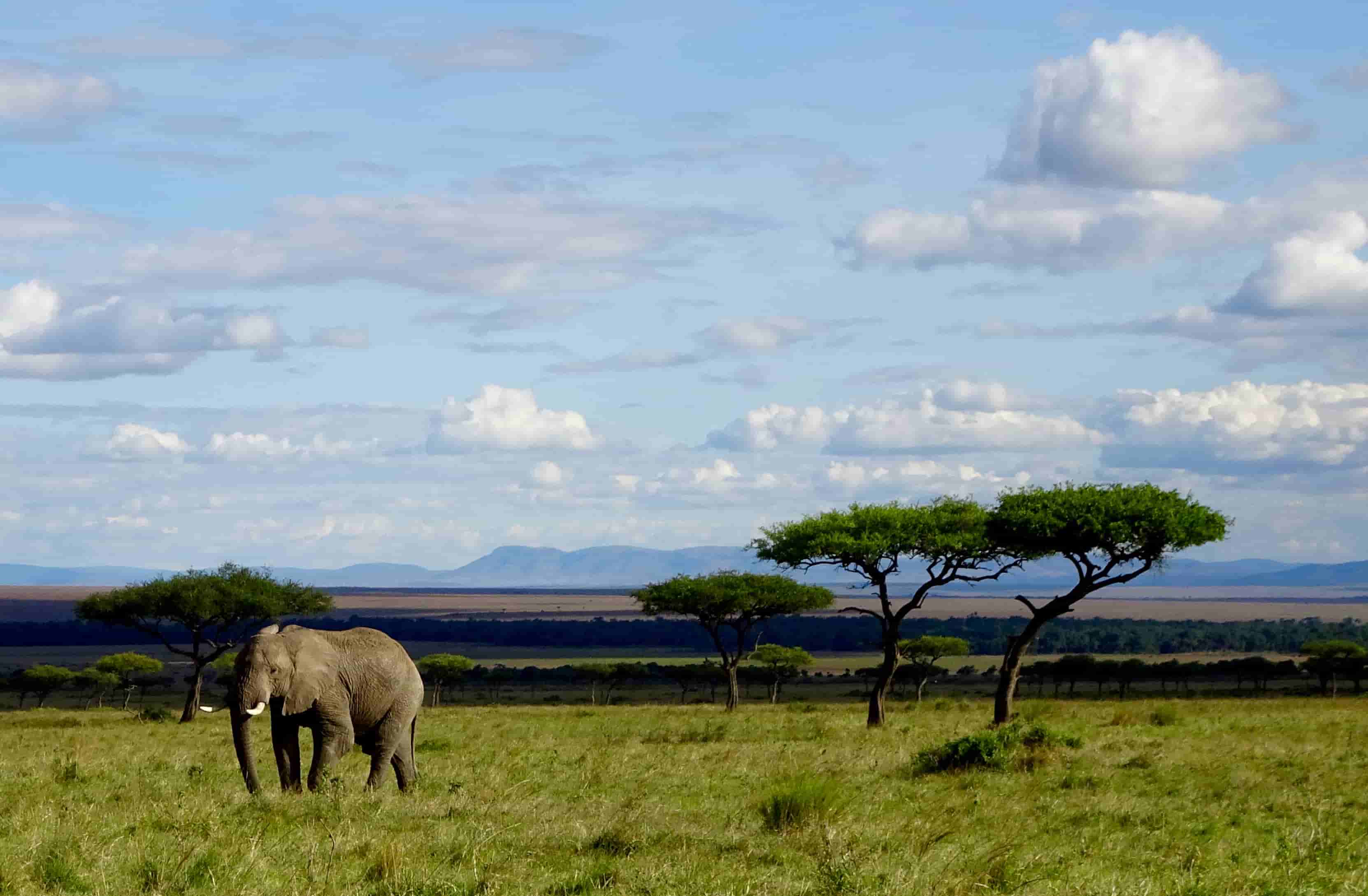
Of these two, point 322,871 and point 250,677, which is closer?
point 322,871

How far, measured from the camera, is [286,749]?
19766 millimetres

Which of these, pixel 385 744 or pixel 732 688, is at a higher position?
pixel 385 744

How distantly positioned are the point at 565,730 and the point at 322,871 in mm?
30639

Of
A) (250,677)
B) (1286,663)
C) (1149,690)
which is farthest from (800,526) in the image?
(1286,663)

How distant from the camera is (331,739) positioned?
1966 cm

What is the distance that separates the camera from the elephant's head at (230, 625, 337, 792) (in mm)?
18875

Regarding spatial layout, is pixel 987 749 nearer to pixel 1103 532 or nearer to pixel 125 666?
pixel 1103 532

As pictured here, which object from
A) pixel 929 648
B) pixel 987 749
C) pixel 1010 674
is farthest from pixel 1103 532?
pixel 929 648

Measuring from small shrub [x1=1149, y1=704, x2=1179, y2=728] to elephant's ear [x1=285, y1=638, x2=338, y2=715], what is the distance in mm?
24765

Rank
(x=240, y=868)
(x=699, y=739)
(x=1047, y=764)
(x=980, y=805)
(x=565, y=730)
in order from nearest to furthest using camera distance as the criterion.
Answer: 1. (x=240, y=868)
2. (x=980, y=805)
3. (x=1047, y=764)
4. (x=699, y=739)
5. (x=565, y=730)

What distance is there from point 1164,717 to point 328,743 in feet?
87.7

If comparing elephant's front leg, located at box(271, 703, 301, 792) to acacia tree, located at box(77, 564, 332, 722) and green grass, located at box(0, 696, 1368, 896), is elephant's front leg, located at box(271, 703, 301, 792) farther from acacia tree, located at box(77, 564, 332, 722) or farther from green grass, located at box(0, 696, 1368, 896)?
acacia tree, located at box(77, 564, 332, 722)

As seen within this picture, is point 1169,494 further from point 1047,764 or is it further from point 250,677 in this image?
point 250,677

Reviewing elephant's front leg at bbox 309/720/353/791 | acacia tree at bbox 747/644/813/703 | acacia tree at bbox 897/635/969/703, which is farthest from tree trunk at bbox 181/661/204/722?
acacia tree at bbox 897/635/969/703
